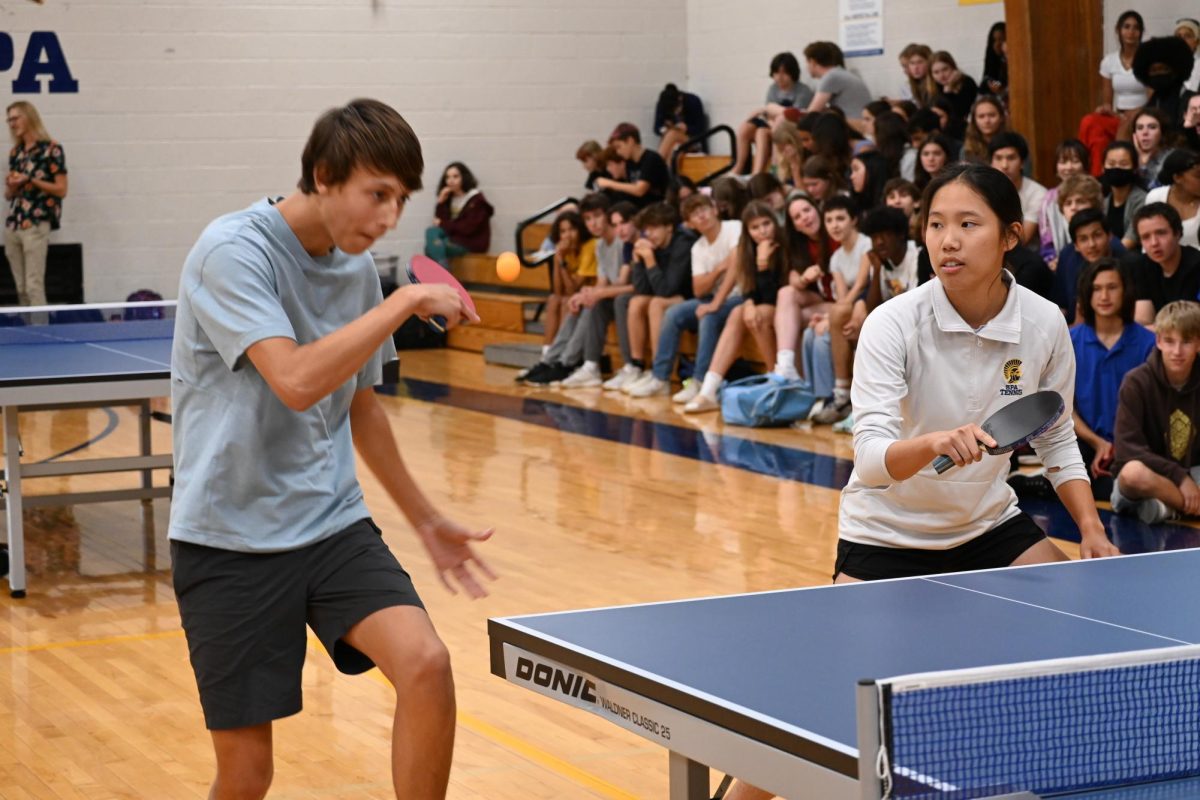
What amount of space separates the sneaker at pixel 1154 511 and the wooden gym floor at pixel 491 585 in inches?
3.3

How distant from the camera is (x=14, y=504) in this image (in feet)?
21.0

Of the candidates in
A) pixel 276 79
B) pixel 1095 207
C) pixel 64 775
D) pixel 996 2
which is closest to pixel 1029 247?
pixel 1095 207

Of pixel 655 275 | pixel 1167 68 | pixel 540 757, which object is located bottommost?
pixel 540 757

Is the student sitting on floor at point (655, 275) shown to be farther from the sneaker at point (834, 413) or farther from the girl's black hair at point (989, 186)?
the girl's black hair at point (989, 186)

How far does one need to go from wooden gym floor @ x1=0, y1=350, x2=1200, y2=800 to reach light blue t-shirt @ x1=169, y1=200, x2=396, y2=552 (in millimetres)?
810

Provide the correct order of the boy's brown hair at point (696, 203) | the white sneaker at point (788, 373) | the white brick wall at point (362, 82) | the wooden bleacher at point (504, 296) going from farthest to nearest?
1. the white brick wall at point (362, 82)
2. the wooden bleacher at point (504, 296)
3. the boy's brown hair at point (696, 203)
4. the white sneaker at point (788, 373)

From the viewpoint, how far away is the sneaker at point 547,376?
12.6m

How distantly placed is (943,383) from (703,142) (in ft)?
42.8

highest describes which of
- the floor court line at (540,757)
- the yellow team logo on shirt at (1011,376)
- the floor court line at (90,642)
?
the yellow team logo on shirt at (1011,376)

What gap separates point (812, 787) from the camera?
7.03 ft

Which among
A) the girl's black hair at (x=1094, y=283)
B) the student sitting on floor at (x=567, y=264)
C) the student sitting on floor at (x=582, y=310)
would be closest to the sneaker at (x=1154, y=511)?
the girl's black hair at (x=1094, y=283)

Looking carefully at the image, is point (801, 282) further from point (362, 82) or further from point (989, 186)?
point (989, 186)

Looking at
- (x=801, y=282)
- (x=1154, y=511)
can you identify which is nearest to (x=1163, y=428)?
(x=1154, y=511)

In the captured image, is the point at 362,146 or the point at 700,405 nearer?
the point at 362,146
